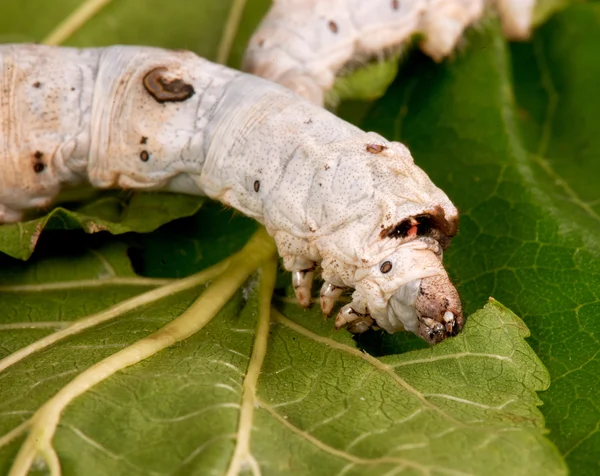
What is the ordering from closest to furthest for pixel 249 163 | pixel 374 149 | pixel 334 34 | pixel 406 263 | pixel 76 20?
1. pixel 406 263
2. pixel 374 149
3. pixel 249 163
4. pixel 334 34
5. pixel 76 20

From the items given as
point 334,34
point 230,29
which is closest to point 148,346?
point 334,34

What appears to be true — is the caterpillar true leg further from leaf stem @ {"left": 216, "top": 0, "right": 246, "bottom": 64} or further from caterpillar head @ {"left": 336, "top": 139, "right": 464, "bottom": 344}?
leaf stem @ {"left": 216, "top": 0, "right": 246, "bottom": 64}

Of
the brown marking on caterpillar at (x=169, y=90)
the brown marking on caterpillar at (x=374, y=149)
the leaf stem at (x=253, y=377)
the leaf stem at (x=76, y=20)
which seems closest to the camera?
the leaf stem at (x=253, y=377)

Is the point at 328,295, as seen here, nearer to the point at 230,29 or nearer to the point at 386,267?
the point at 386,267

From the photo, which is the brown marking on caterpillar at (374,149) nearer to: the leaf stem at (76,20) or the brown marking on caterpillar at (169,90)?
the brown marking on caterpillar at (169,90)

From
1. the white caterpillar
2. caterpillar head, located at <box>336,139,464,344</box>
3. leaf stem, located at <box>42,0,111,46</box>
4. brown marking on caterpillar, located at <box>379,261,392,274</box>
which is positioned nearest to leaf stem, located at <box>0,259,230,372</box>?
caterpillar head, located at <box>336,139,464,344</box>

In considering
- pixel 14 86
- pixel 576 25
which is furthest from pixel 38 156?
pixel 576 25

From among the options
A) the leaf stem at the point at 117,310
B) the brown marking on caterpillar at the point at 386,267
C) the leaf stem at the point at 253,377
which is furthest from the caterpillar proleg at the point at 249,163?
the leaf stem at the point at 117,310
